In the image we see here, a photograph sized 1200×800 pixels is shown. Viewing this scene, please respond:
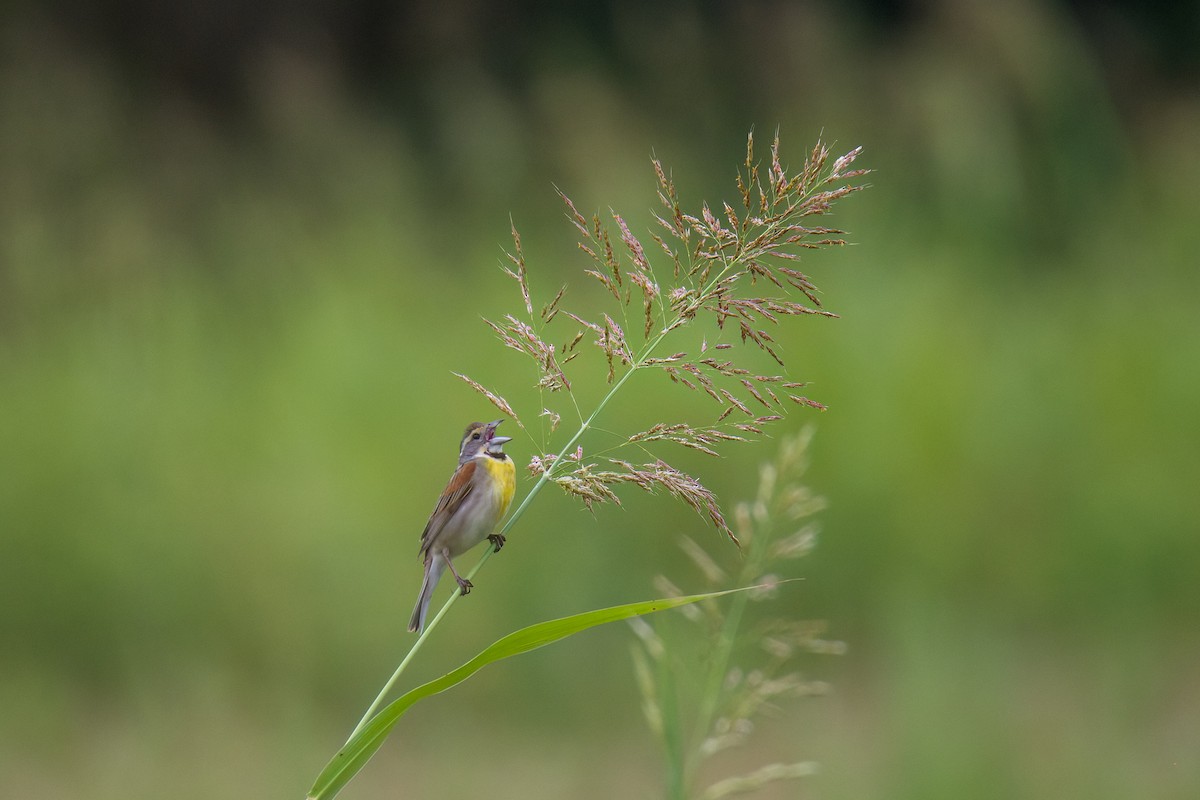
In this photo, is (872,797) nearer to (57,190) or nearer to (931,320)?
(931,320)

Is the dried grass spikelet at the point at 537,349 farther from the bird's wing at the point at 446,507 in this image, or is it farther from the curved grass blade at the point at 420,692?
the bird's wing at the point at 446,507

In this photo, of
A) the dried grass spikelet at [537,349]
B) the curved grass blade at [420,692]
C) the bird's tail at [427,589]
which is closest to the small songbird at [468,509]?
the bird's tail at [427,589]

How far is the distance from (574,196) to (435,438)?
131 centimetres

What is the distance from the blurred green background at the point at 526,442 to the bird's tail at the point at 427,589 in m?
1.82

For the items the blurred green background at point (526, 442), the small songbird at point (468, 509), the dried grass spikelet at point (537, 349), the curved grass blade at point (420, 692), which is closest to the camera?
the curved grass blade at point (420, 692)

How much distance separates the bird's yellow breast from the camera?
6.75 feet

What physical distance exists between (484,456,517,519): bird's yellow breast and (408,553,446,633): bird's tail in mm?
154

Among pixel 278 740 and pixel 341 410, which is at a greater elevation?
pixel 341 410

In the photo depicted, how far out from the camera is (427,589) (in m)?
2.22

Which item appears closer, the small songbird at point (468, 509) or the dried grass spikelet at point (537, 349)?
the dried grass spikelet at point (537, 349)

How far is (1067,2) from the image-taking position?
870cm

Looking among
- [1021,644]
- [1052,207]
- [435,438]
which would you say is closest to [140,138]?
[435,438]

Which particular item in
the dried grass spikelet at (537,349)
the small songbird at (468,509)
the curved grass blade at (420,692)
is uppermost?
the dried grass spikelet at (537,349)

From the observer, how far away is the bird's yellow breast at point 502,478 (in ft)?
6.75
